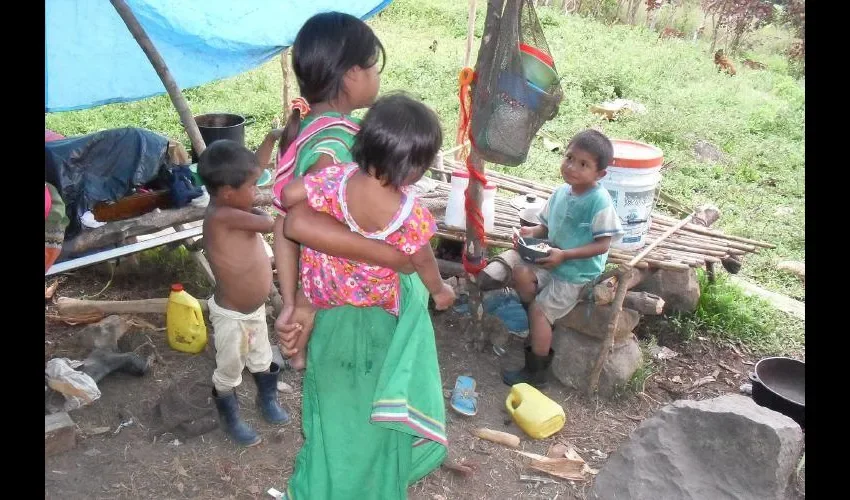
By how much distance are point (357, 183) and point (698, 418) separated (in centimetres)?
197

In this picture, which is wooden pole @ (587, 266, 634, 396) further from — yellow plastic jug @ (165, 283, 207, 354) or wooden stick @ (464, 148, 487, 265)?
yellow plastic jug @ (165, 283, 207, 354)

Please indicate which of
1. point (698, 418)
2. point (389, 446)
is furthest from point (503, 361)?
point (389, 446)

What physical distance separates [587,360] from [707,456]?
107cm

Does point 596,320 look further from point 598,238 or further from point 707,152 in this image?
point 707,152

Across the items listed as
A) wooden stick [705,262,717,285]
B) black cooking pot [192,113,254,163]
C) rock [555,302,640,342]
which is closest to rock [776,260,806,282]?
wooden stick [705,262,717,285]

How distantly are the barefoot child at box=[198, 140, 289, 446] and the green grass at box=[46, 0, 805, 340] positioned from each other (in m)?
4.02

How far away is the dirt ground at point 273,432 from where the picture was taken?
10.3 ft

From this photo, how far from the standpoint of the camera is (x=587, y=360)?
3.94m

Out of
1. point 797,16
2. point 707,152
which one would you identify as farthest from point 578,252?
point 797,16

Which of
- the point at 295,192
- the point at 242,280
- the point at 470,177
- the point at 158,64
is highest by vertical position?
the point at 295,192

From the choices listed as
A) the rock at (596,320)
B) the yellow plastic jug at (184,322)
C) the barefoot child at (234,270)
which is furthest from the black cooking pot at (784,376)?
the yellow plastic jug at (184,322)

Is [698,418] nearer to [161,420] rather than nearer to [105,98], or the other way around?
[161,420]

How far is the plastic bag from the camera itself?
11.3 ft

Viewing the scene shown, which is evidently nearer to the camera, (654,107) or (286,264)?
(286,264)
